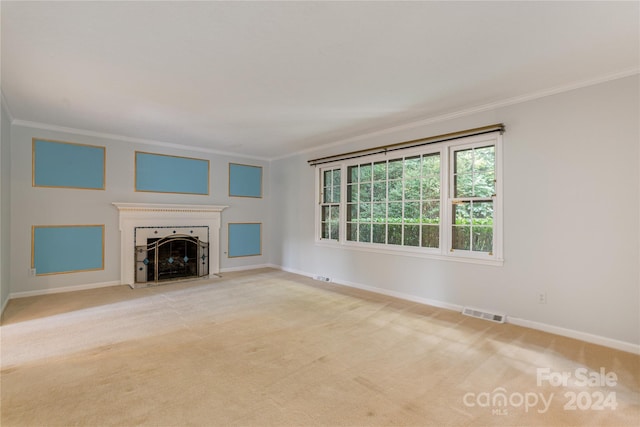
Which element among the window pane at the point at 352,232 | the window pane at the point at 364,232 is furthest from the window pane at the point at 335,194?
the window pane at the point at 364,232

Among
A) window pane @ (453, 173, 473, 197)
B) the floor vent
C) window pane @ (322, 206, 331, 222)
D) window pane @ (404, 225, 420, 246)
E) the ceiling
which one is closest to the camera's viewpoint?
the ceiling

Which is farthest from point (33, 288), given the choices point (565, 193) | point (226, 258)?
point (565, 193)

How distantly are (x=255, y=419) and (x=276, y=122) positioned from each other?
368cm

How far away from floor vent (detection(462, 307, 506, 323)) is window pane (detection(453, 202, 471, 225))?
1077 millimetres

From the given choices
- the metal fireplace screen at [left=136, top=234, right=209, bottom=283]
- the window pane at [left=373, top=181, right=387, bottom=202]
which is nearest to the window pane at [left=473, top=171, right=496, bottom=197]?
the window pane at [left=373, top=181, right=387, bottom=202]

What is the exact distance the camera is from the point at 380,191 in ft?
16.3

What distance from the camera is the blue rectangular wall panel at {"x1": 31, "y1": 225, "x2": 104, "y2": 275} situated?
4.66 meters

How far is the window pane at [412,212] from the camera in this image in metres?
4.48

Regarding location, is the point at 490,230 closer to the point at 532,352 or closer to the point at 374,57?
the point at 532,352

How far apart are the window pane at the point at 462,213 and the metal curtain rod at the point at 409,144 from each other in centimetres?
87

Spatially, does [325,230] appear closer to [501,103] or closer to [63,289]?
[501,103]

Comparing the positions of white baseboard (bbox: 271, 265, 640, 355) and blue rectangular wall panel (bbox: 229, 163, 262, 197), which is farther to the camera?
blue rectangular wall panel (bbox: 229, 163, 262, 197)

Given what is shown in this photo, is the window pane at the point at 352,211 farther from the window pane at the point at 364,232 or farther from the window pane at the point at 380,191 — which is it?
the window pane at the point at 380,191

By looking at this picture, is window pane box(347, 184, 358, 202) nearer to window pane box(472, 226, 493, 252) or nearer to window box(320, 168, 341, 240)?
window box(320, 168, 341, 240)
